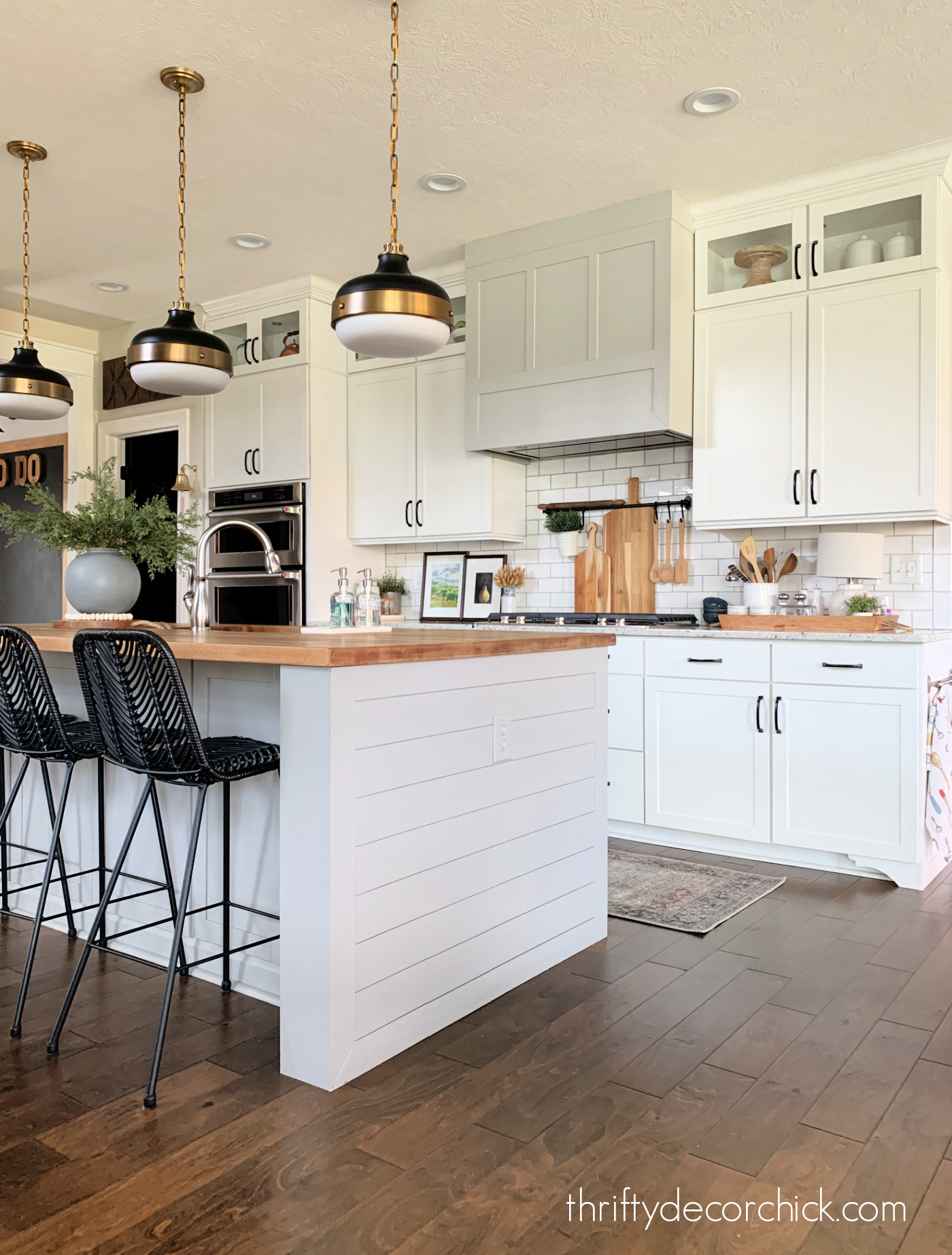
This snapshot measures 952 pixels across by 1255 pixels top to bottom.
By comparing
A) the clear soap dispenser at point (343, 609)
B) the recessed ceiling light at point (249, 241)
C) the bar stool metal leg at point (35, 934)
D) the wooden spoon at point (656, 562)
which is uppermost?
the recessed ceiling light at point (249, 241)

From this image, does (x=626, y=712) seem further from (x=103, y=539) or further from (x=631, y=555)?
(x=103, y=539)

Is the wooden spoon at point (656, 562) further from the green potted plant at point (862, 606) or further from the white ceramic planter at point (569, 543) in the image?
the green potted plant at point (862, 606)

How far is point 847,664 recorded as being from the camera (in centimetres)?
370

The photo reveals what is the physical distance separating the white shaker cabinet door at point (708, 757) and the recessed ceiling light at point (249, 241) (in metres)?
2.90

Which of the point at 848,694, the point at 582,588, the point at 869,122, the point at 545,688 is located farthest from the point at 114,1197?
the point at 869,122

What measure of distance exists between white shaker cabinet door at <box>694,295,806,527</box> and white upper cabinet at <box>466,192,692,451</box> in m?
0.11

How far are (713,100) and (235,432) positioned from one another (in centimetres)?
341

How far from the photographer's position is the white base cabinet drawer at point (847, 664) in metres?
3.57

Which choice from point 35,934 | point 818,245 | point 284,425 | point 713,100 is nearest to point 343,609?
point 35,934

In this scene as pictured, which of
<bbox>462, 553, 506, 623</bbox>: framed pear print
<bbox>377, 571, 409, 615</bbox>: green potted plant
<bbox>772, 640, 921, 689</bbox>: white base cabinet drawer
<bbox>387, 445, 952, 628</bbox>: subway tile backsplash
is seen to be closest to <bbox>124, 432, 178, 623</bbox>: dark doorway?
<bbox>377, 571, 409, 615</bbox>: green potted plant

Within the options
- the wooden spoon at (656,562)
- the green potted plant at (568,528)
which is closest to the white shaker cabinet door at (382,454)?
the green potted plant at (568,528)

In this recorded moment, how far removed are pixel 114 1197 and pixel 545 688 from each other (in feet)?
5.19

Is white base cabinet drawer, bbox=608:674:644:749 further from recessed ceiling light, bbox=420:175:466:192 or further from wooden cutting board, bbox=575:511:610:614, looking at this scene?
recessed ceiling light, bbox=420:175:466:192

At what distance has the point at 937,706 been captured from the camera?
373 cm
